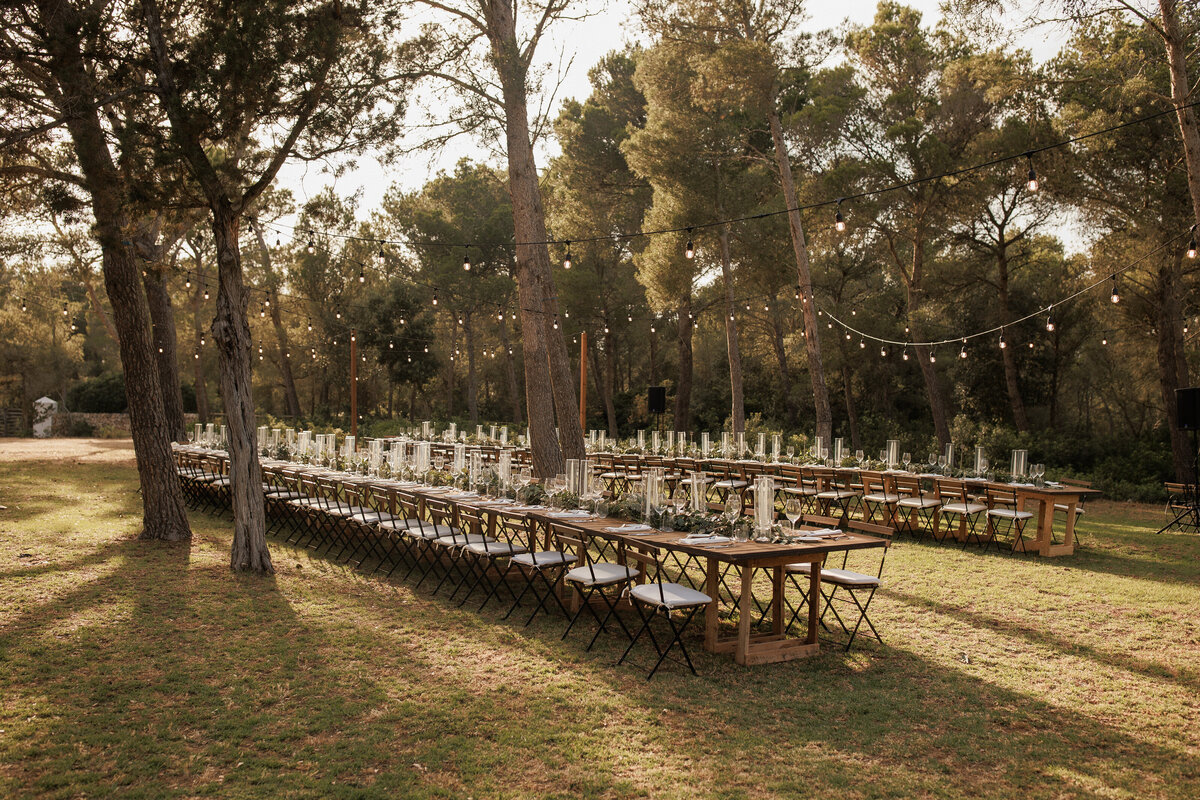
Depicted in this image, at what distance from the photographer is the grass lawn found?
304cm

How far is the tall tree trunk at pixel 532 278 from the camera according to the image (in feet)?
29.9

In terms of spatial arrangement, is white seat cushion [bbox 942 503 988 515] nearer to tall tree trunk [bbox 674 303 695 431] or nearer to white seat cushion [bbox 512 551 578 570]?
white seat cushion [bbox 512 551 578 570]

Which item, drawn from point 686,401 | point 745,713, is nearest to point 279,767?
point 745,713

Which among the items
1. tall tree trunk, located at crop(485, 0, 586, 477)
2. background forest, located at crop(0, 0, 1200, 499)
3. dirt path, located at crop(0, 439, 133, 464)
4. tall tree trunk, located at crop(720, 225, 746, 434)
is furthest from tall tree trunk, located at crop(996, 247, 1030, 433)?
dirt path, located at crop(0, 439, 133, 464)

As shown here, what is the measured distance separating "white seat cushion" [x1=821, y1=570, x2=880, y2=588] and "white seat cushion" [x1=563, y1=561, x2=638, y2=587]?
1149 mm

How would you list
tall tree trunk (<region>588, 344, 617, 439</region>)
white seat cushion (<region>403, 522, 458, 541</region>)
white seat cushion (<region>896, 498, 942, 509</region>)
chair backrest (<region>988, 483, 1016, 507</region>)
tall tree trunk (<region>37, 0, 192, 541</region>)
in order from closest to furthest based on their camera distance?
white seat cushion (<region>403, 522, 458, 541</region>) → tall tree trunk (<region>37, 0, 192, 541</region>) → chair backrest (<region>988, 483, 1016, 507</region>) → white seat cushion (<region>896, 498, 942, 509</region>) → tall tree trunk (<region>588, 344, 617, 439</region>)

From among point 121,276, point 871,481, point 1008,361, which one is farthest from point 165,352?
point 1008,361

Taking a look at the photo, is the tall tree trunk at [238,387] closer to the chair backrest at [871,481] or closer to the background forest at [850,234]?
the background forest at [850,234]

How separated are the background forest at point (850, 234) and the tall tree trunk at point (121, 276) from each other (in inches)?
17.5

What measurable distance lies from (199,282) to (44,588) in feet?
58.4

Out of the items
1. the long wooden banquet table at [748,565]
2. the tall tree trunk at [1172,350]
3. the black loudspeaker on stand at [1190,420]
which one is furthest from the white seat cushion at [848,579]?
the tall tree trunk at [1172,350]

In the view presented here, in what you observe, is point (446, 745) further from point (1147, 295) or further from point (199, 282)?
point (199, 282)

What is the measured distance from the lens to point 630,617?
213 inches

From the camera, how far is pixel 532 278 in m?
9.14
